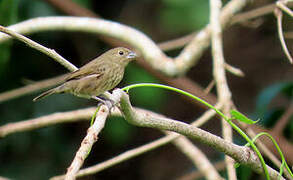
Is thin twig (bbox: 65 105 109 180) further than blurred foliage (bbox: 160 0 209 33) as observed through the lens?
No

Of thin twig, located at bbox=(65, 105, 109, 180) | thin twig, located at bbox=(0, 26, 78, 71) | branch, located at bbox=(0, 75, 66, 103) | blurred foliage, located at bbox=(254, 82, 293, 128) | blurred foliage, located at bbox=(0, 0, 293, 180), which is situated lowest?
thin twig, located at bbox=(65, 105, 109, 180)

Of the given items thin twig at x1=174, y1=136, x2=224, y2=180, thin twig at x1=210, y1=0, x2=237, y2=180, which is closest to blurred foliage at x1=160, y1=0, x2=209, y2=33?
thin twig at x1=210, y1=0, x2=237, y2=180

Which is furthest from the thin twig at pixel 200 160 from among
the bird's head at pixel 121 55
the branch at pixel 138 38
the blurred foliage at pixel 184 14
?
the blurred foliage at pixel 184 14

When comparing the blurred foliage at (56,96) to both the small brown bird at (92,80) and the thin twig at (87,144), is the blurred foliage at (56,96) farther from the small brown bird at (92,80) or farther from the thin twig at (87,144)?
the thin twig at (87,144)

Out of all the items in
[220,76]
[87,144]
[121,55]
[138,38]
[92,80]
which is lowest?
[87,144]

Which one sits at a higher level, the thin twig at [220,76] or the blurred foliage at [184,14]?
the blurred foliage at [184,14]

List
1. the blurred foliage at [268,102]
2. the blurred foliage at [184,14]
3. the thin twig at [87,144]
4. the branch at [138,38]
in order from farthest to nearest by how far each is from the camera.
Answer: the blurred foliage at [184,14] → the blurred foliage at [268,102] → the branch at [138,38] → the thin twig at [87,144]

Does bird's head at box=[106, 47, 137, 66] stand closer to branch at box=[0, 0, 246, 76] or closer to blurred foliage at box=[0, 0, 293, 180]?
branch at box=[0, 0, 246, 76]

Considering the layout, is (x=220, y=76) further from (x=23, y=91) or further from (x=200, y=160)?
(x=23, y=91)

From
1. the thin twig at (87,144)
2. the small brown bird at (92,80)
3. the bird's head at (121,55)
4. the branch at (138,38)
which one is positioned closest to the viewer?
the thin twig at (87,144)

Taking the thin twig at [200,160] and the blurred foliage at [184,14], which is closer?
the thin twig at [200,160]

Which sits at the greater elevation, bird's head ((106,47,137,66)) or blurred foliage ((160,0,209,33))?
blurred foliage ((160,0,209,33))

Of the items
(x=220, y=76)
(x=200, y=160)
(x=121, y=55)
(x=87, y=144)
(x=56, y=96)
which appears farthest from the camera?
(x=56, y=96)

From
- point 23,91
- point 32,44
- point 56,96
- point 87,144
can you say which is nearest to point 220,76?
point 32,44
